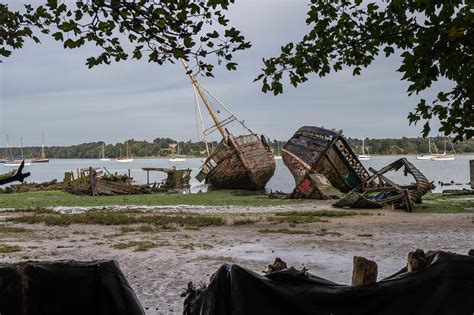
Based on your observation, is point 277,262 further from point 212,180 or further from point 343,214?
point 212,180

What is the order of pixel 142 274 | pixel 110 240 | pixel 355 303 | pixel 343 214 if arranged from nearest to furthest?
pixel 355 303
pixel 142 274
pixel 110 240
pixel 343 214

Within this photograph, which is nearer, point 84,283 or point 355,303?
point 355,303

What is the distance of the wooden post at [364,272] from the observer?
3428 mm

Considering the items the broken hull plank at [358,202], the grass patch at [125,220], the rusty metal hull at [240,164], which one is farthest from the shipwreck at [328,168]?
the grass patch at [125,220]

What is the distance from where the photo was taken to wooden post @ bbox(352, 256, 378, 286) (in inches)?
135

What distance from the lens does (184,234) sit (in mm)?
13859

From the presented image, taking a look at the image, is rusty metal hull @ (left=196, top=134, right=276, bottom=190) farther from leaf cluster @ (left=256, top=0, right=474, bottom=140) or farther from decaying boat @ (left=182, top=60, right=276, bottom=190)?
leaf cluster @ (left=256, top=0, right=474, bottom=140)

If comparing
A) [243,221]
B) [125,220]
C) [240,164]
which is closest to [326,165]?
[240,164]

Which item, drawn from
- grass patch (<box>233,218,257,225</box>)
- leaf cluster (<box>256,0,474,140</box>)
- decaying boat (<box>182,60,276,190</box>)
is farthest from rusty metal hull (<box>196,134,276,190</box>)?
leaf cluster (<box>256,0,474,140</box>)

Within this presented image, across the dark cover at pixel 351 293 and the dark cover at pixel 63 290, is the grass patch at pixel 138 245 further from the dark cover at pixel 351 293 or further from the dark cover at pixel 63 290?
the dark cover at pixel 351 293

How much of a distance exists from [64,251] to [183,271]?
3797 mm

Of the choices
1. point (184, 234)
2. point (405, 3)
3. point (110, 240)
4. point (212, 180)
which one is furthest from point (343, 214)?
point (212, 180)

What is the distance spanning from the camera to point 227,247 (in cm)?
1168

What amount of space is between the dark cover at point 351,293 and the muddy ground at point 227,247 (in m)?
3.56
